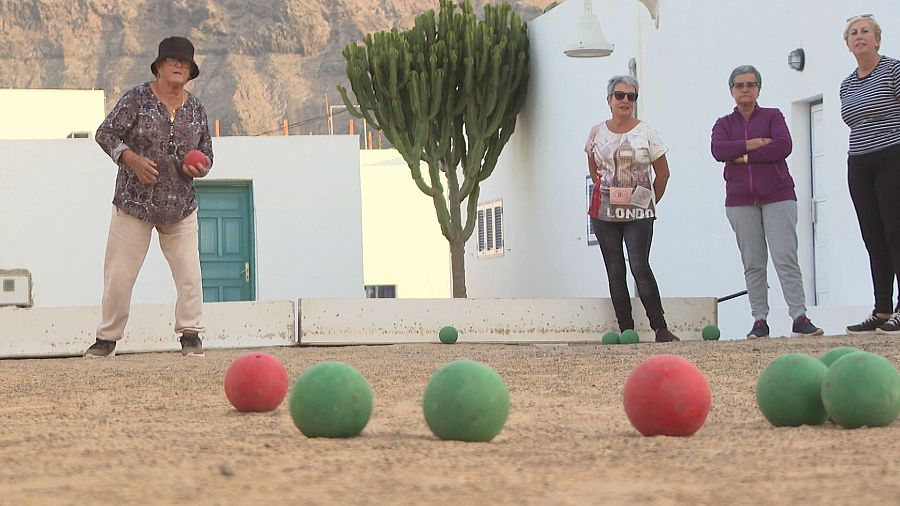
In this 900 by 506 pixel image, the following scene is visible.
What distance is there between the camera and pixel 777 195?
8.45 m

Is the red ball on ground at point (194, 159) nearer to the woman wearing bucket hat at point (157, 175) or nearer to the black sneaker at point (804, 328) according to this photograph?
the woman wearing bucket hat at point (157, 175)

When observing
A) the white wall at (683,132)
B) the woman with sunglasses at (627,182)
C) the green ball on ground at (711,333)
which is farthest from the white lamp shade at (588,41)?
the woman with sunglasses at (627,182)

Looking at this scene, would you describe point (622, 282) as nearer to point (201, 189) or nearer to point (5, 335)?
point (5, 335)

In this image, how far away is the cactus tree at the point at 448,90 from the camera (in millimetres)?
21094

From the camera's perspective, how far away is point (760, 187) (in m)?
8.48

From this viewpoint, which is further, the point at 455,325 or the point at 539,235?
the point at 539,235

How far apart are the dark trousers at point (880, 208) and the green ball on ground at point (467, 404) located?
492 centimetres

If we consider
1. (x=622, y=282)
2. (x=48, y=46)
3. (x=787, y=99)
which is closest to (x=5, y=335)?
(x=622, y=282)

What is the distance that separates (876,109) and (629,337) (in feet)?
7.81

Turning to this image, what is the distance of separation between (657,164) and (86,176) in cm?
1409

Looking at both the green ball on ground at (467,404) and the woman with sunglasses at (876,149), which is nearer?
the green ball on ground at (467,404)

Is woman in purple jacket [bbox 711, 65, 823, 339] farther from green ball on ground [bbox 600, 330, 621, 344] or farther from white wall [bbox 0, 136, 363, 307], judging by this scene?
white wall [bbox 0, 136, 363, 307]

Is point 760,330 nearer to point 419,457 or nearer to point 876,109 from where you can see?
point 876,109

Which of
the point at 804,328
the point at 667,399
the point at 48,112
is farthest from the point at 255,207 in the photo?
the point at 667,399
